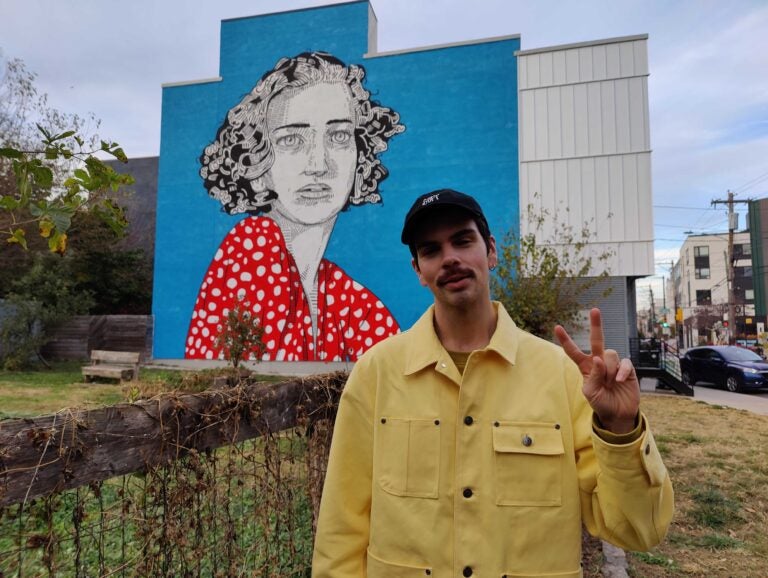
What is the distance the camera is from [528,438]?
1556 mm

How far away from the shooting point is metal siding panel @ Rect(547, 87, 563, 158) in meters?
14.4

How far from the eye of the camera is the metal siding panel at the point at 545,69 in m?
14.6

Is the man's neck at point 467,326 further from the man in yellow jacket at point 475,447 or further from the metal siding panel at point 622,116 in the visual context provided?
the metal siding panel at point 622,116

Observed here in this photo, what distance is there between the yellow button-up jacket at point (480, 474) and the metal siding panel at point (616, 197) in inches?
533

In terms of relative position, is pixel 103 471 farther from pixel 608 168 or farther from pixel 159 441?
pixel 608 168

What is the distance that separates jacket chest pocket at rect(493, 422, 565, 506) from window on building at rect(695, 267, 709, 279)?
228ft

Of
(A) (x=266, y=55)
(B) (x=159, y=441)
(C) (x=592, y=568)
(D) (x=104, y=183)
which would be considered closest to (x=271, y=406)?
(B) (x=159, y=441)

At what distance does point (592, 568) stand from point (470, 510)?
9.37 ft

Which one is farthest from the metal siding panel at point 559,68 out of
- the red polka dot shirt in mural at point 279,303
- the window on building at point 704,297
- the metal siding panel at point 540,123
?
the window on building at point 704,297

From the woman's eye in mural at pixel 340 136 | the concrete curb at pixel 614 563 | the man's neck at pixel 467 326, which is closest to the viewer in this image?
the man's neck at pixel 467 326

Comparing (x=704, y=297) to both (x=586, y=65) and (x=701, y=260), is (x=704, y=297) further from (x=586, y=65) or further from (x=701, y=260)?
→ (x=586, y=65)

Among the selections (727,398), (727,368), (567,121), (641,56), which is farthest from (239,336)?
(727,368)

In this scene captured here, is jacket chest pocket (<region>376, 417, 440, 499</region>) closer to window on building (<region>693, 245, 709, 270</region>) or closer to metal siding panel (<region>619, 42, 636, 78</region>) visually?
metal siding panel (<region>619, 42, 636, 78</region>)

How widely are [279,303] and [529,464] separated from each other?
14.9 m
